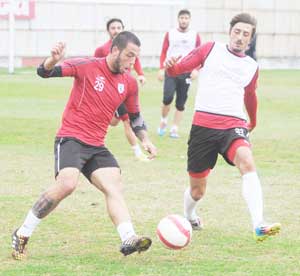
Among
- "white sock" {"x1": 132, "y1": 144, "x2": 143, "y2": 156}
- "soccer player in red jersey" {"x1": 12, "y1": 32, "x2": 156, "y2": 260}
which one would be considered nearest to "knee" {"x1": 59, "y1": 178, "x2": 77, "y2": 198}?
"soccer player in red jersey" {"x1": 12, "y1": 32, "x2": 156, "y2": 260}

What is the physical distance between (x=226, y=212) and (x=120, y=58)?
8.84 ft

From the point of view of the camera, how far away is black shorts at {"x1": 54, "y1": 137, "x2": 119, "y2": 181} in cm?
784

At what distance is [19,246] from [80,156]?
2.93 feet

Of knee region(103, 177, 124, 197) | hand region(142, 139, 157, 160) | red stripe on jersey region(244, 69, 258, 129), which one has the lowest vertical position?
knee region(103, 177, 124, 197)

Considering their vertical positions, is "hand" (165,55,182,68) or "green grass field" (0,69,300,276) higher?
"hand" (165,55,182,68)

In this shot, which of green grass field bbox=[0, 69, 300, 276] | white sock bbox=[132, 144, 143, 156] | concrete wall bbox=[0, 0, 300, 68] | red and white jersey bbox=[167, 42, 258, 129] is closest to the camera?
green grass field bbox=[0, 69, 300, 276]

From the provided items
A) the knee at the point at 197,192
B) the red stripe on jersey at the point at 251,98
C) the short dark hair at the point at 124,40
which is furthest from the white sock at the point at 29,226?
the red stripe on jersey at the point at 251,98

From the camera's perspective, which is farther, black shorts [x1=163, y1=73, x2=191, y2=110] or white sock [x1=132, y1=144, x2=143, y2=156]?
black shorts [x1=163, y1=73, x2=191, y2=110]

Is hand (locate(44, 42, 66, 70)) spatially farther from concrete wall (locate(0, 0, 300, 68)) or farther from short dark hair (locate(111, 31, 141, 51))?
concrete wall (locate(0, 0, 300, 68))

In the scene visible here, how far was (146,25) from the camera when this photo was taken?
37.3 m

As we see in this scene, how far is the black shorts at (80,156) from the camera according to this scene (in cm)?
784

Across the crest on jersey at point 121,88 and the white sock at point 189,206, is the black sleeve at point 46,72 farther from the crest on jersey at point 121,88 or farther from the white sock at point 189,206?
the white sock at point 189,206

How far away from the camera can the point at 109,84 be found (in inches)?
317

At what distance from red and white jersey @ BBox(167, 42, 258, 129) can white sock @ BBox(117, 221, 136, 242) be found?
4.68 ft
